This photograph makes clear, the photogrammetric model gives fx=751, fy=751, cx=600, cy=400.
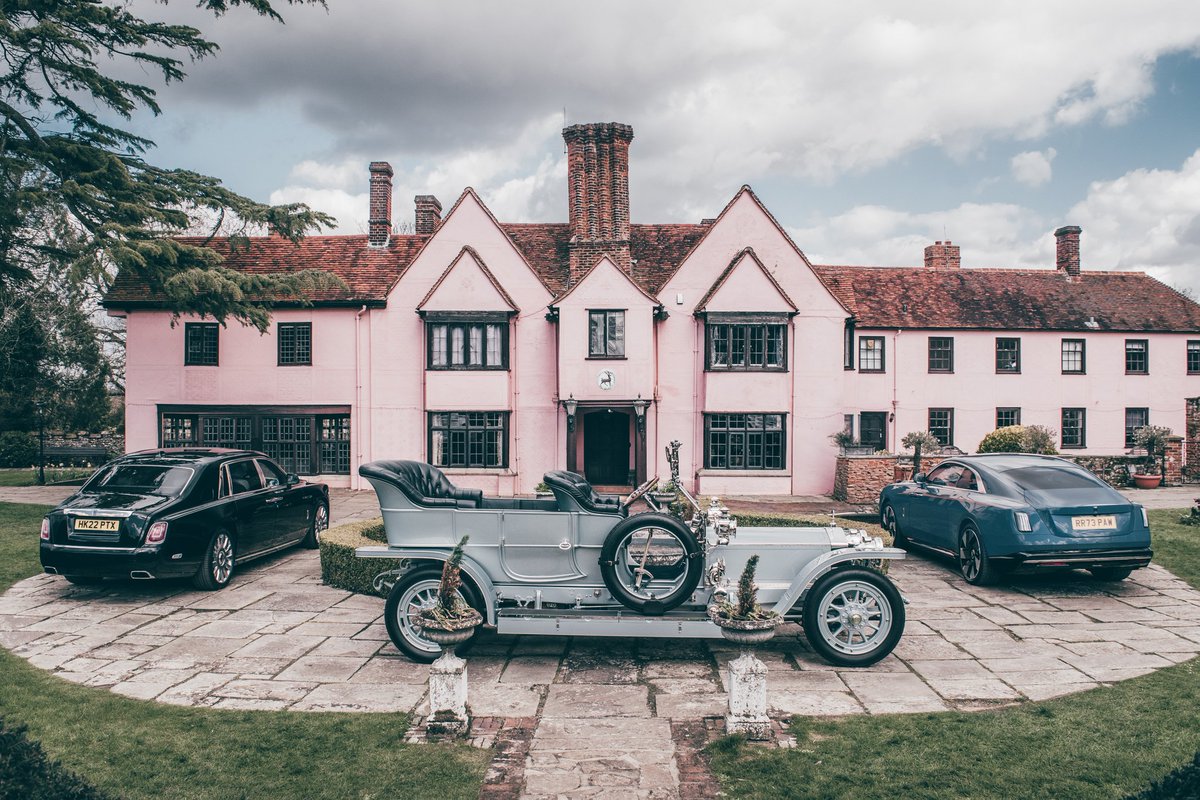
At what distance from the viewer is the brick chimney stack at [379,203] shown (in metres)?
25.4

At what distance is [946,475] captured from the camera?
1152 cm

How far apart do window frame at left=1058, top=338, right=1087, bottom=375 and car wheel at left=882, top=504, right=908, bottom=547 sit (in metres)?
19.3

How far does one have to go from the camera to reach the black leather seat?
7156 millimetres

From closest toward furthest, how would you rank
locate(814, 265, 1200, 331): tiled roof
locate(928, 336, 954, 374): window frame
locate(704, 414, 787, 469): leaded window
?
locate(704, 414, 787, 469): leaded window → locate(928, 336, 954, 374): window frame → locate(814, 265, 1200, 331): tiled roof

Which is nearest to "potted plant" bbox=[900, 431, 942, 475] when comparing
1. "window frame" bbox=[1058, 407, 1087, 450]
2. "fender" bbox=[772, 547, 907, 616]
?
"window frame" bbox=[1058, 407, 1087, 450]

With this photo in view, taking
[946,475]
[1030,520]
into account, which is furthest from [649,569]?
[946,475]

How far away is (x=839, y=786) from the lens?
4.68 m

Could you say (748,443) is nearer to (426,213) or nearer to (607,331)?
(607,331)

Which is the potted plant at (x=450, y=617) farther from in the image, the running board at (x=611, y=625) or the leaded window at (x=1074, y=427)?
the leaded window at (x=1074, y=427)

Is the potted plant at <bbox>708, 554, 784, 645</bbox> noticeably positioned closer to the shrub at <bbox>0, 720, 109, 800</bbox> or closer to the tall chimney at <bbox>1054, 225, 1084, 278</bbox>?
the shrub at <bbox>0, 720, 109, 800</bbox>

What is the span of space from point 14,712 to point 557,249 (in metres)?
20.5

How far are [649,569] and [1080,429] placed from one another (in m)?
27.4

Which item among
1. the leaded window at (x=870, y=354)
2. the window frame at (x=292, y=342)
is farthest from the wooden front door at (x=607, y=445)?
Answer: the leaded window at (x=870, y=354)

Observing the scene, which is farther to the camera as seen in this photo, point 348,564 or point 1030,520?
point 348,564
